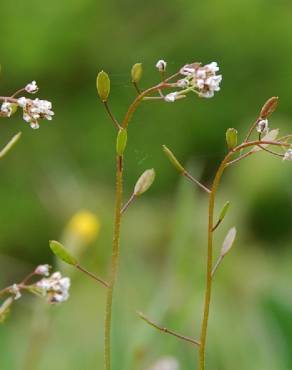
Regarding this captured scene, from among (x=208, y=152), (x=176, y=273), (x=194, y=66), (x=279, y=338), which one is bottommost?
(x=208, y=152)

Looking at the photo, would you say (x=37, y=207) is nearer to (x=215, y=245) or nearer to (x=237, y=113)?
(x=237, y=113)

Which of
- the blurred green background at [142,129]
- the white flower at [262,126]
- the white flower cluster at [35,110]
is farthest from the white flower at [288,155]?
the blurred green background at [142,129]

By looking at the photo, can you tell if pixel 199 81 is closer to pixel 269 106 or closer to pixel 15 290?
pixel 269 106

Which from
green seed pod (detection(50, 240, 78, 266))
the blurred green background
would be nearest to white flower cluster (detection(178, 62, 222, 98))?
green seed pod (detection(50, 240, 78, 266))

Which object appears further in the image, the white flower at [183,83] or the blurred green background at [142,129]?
the blurred green background at [142,129]

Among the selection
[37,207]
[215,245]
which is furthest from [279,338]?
[37,207]

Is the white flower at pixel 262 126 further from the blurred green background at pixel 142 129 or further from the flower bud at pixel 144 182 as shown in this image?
the blurred green background at pixel 142 129

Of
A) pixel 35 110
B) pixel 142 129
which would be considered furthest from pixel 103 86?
pixel 142 129
